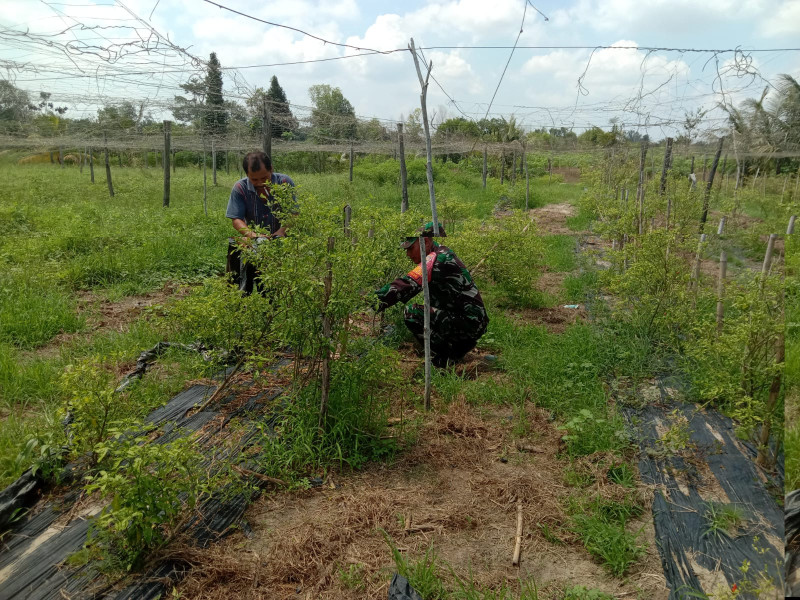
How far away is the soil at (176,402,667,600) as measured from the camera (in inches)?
86.2

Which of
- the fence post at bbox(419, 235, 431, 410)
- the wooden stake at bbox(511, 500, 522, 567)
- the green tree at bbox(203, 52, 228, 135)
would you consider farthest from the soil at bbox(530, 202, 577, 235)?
the wooden stake at bbox(511, 500, 522, 567)

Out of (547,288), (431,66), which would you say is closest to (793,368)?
(431,66)

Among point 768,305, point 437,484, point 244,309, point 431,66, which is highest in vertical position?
point 431,66

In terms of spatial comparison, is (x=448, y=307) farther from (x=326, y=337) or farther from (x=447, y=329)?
(x=326, y=337)

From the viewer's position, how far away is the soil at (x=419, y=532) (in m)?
2.19

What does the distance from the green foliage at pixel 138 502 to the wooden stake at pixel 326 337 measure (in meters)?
0.86

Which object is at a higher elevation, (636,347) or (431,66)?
(431,66)

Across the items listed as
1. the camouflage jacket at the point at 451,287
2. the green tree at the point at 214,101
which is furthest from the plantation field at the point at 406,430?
the green tree at the point at 214,101

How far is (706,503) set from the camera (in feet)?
8.57

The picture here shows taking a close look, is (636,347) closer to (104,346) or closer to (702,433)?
(702,433)

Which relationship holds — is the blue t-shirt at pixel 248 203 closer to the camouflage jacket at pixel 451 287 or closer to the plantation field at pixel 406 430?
the plantation field at pixel 406 430

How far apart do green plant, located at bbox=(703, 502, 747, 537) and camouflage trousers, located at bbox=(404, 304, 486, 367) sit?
221 cm

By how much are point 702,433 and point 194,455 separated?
120 inches

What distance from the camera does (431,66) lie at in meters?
3.74
